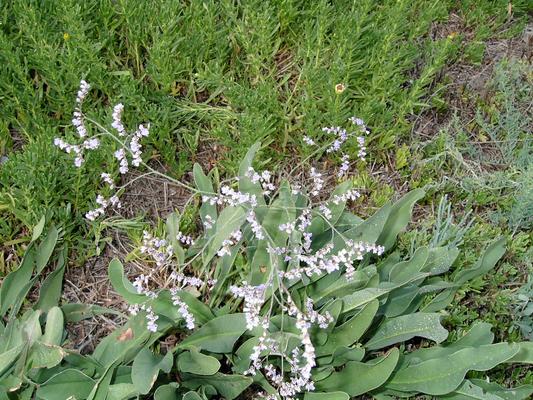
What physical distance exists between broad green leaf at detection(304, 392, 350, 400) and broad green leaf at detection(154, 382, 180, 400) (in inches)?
21.0

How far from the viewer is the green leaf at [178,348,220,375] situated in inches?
99.0

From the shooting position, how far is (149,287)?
2.99 m

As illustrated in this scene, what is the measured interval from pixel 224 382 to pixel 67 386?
608mm

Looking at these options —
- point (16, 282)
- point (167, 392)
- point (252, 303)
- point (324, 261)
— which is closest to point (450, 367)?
point (324, 261)

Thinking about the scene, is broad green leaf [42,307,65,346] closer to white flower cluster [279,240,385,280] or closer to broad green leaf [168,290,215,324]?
broad green leaf [168,290,215,324]

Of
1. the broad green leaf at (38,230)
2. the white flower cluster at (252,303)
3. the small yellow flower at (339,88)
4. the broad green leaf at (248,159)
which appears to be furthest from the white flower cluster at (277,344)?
the small yellow flower at (339,88)

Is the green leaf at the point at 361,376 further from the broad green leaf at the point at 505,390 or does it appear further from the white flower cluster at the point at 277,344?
the broad green leaf at the point at 505,390

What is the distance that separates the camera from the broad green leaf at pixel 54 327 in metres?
2.60

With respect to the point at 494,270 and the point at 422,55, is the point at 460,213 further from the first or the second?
the point at 422,55

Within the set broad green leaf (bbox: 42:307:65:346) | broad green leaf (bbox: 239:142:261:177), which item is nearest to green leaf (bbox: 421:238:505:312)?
broad green leaf (bbox: 239:142:261:177)

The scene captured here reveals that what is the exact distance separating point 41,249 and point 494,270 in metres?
2.18

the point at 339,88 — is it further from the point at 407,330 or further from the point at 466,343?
the point at 466,343

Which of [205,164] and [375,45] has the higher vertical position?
[375,45]

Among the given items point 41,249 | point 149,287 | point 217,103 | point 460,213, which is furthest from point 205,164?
point 460,213
